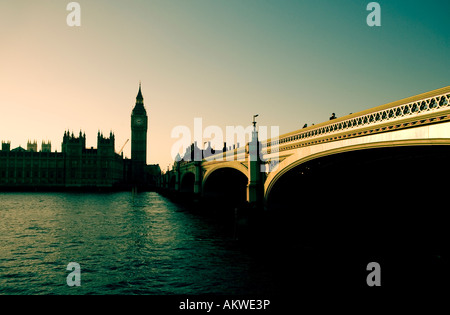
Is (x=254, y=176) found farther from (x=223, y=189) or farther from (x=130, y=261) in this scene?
(x=223, y=189)

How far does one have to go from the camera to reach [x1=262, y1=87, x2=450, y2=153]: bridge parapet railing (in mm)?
11220

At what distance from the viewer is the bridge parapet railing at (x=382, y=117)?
11.2m

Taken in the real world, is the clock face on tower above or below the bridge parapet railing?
above

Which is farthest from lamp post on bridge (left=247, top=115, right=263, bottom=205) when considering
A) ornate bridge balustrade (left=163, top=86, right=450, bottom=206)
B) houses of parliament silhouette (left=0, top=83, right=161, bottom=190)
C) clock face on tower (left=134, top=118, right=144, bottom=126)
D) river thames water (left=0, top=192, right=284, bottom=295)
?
clock face on tower (left=134, top=118, right=144, bottom=126)

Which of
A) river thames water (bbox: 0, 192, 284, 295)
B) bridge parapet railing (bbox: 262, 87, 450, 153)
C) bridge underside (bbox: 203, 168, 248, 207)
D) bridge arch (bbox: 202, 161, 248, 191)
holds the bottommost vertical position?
river thames water (bbox: 0, 192, 284, 295)

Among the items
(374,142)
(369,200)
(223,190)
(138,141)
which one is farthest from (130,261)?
(138,141)

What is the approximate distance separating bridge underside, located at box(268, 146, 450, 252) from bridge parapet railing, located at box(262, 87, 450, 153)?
1.27 m

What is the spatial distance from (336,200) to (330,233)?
14.0 ft

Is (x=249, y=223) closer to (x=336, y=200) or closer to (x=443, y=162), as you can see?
(x=336, y=200)

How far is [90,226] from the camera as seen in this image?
1198 inches

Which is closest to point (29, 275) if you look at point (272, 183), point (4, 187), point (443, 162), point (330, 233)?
point (272, 183)

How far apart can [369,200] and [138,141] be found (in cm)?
15649

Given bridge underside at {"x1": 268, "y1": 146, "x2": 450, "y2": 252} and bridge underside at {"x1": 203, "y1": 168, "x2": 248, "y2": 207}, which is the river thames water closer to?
bridge underside at {"x1": 268, "y1": 146, "x2": 450, "y2": 252}

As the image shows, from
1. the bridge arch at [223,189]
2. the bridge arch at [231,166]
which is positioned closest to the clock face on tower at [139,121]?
the bridge arch at [223,189]
